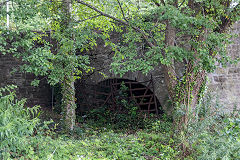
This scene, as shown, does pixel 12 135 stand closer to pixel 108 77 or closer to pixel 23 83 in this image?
pixel 108 77

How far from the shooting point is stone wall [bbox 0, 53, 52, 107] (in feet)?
28.6

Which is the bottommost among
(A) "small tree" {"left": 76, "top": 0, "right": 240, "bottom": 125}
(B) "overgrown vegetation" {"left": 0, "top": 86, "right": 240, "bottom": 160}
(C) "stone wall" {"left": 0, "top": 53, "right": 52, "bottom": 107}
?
(B) "overgrown vegetation" {"left": 0, "top": 86, "right": 240, "bottom": 160}

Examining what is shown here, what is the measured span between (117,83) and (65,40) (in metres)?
3.57

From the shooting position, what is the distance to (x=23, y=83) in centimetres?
899

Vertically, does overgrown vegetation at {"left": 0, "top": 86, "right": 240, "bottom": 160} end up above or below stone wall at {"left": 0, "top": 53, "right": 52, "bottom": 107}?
below

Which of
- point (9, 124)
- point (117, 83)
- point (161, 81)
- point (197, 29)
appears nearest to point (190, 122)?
point (197, 29)

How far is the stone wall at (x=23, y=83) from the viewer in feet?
28.6

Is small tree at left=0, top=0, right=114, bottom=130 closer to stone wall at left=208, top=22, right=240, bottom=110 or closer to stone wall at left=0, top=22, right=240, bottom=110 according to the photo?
stone wall at left=0, top=22, right=240, bottom=110

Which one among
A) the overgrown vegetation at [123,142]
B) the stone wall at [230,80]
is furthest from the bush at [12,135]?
the stone wall at [230,80]

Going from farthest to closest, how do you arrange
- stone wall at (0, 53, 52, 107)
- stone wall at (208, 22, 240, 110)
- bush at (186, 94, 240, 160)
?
stone wall at (0, 53, 52, 107)
stone wall at (208, 22, 240, 110)
bush at (186, 94, 240, 160)

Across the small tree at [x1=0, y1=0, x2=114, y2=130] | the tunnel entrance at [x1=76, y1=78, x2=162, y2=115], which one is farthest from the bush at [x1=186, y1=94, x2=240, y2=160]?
the tunnel entrance at [x1=76, y1=78, x2=162, y2=115]

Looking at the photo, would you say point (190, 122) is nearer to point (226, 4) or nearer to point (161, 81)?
point (226, 4)

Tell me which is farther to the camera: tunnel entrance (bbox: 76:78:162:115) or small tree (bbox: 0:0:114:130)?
tunnel entrance (bbox: 76:78:162:115)

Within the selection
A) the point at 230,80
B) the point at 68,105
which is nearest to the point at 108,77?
the point at 68,105
